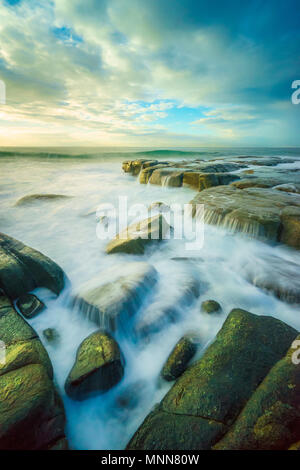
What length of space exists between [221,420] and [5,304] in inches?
115

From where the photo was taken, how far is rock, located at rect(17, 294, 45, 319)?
10.3 ft

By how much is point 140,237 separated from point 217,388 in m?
3.55

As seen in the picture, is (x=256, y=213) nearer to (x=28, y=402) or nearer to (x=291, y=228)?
(x=291, y=228)

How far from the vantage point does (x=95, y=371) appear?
2156 mm

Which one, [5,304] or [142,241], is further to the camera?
[142,241]

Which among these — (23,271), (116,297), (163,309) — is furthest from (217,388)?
(23,271)

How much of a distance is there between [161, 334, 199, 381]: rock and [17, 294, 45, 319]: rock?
2.13 m

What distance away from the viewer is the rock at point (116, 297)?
288cm

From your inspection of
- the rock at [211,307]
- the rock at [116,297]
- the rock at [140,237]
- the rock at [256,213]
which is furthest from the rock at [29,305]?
the rock at [256,213]

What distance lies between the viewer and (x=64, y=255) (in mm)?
5211

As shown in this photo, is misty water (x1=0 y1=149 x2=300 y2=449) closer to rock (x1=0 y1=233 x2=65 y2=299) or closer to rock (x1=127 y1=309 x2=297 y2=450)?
rock (x1=0 y1=233 x2=65 y2=299)

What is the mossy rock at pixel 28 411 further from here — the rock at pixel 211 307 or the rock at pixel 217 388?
the rock at pixel 211 307

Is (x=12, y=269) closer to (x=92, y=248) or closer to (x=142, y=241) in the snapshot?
(x=92, y=248)

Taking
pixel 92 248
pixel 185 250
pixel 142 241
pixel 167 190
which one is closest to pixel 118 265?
pixel 142 241
